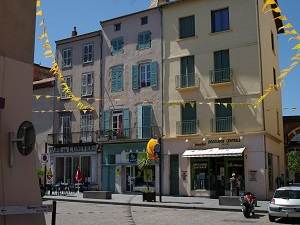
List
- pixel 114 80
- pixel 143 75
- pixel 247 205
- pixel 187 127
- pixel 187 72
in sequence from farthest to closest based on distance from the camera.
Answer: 1. pixel 114 80
2. pixel 143 75
3. pixel 187 72
4. pixel 187 127
5. pixel 247 205

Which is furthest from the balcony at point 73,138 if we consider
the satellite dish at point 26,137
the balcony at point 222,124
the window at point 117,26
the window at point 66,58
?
the satellite dish at point 26,137

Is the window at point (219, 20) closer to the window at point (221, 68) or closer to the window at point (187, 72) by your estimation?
the window at point (221, 68)

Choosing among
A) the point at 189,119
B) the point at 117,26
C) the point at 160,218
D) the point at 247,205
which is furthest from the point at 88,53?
the point at 247,205

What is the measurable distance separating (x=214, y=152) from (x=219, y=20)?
8.69 metres

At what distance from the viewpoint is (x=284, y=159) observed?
32000mm

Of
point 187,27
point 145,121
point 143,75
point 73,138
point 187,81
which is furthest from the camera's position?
point 73,138

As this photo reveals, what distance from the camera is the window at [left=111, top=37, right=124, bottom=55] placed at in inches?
1202

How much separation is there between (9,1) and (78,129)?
24.4m

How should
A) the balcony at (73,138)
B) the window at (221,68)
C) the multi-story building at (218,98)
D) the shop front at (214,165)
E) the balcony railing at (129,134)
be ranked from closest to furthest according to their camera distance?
the multi-story building at (218,98)
the shop front at (214,165)
the window at (221,68)
the balcony railing at (129,134)
the balcony at (73,138)

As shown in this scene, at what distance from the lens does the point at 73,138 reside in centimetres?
3172

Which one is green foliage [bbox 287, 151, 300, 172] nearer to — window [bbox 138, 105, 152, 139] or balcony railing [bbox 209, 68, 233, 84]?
window [bbox 138, 105, 152, 139]

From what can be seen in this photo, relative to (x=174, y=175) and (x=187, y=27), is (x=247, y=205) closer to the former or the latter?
(x=174, y=175)

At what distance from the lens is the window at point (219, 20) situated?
26.2 meters

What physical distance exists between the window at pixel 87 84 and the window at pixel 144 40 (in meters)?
4.99
